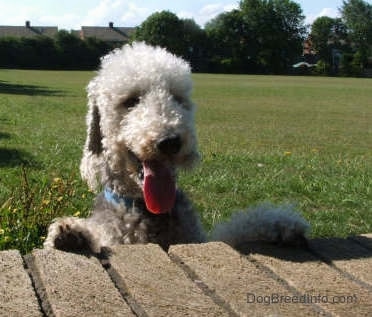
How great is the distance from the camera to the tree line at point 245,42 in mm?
68188

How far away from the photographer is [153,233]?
3.06 metres

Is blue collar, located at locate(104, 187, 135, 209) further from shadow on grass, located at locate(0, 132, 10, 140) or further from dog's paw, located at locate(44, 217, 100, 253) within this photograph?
shadow on grass, located at locate(0, 132, 10, 140)

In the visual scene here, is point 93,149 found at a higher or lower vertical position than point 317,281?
higher

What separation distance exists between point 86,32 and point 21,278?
102 m

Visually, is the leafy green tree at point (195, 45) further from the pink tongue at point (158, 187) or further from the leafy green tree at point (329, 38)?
the pink tongue at point (158, 187)

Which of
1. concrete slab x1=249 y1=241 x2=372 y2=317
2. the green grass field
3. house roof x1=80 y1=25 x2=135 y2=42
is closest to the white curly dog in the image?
concrete slab x1=249 y1=241 x2=372 y2=317

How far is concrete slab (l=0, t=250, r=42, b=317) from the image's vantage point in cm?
177

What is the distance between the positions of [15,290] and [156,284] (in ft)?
1.41

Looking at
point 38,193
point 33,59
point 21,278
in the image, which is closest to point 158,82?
point 21,278

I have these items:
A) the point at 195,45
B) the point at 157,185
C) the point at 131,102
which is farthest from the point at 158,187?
the point at 195,45

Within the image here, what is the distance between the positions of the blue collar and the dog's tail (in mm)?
456

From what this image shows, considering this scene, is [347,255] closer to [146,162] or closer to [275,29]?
A: [146,162]

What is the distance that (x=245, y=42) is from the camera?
82.1 meters

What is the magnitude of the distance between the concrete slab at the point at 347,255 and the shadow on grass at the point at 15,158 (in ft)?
16.4
